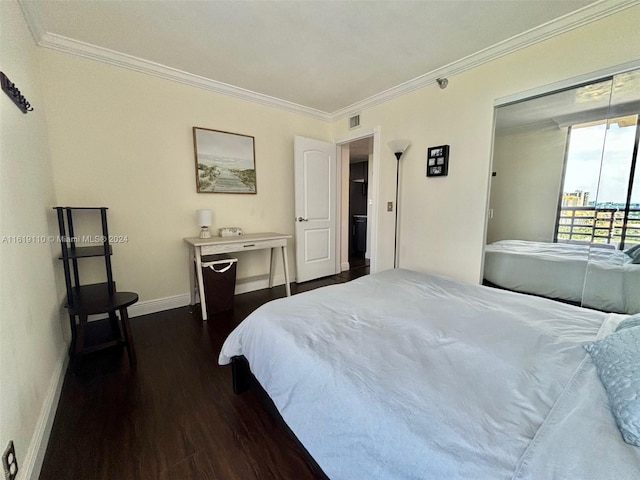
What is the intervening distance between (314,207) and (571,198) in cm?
351

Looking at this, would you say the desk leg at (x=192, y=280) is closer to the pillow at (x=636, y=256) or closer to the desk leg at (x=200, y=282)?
the desk leg at (x=200, y=282)

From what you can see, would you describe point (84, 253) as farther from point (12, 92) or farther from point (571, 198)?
point (571, 198)

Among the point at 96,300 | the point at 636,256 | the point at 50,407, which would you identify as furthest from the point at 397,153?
the point at 50,407

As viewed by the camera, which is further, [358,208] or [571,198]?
[358,208]

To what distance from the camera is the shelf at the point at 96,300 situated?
174cm

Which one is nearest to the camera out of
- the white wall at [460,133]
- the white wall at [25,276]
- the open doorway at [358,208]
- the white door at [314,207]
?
the white wall at [25,276]

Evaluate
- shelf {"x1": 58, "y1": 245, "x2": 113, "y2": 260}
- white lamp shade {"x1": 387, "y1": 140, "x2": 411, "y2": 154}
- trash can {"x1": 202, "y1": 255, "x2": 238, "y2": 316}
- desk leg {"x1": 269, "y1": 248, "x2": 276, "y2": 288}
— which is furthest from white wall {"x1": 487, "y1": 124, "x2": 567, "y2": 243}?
shelf {"x1": 58, "y1": 245, "x2": 113, "y2": 260}

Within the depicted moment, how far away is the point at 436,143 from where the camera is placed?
9.21 feet

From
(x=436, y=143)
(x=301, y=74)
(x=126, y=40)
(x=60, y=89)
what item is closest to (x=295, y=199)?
(x=301, y=74)

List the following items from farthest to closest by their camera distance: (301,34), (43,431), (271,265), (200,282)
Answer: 1. (271,265)
2. (200,282)
3. (301,34)
4. (43,431)

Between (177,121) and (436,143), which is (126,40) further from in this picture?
(436,143)

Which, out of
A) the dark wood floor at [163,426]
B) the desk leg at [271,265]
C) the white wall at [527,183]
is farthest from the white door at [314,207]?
the white wall at [527,183]

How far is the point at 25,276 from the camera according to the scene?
1.30 meters

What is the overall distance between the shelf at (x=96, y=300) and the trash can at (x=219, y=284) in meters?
0.73
